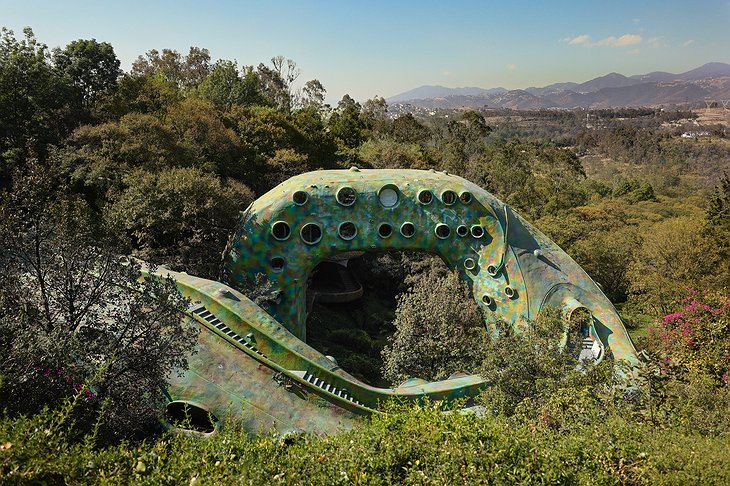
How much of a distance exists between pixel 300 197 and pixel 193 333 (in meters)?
9.64

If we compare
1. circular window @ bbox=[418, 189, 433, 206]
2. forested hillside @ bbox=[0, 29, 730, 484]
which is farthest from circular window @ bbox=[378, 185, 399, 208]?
forested hillside @ bbox=[0, 29, 730, 484]

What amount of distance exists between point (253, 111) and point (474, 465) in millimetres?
34243

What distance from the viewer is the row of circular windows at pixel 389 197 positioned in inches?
715

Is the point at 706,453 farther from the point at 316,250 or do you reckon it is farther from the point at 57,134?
the point at 57,134

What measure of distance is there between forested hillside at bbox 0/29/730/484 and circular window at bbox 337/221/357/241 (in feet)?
9.90

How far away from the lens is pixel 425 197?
61.6 ft

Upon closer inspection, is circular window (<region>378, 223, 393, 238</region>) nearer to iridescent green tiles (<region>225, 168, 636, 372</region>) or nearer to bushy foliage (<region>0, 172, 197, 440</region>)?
iridescent green tiles (<region>225, 168, 636, 372</region>)

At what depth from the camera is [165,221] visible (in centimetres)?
1827

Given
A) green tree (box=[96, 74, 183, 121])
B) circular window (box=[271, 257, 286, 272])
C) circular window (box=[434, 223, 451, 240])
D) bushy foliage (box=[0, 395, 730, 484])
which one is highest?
green tree (box=[96, 74, 183, 121])

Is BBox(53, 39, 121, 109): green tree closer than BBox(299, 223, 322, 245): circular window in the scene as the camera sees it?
No

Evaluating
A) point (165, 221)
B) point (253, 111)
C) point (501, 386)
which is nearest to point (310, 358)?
point (501, 386)

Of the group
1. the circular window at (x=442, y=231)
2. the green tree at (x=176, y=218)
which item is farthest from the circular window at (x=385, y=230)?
the green tree at (x=176, y=218)

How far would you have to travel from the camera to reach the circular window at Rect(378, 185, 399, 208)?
61.1 feet

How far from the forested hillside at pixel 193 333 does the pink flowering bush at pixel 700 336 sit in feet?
0.24
